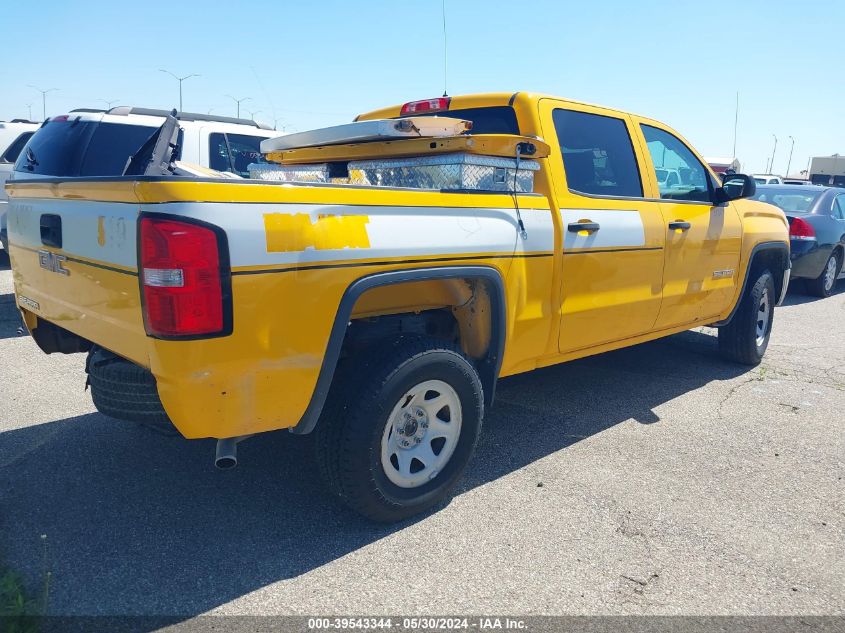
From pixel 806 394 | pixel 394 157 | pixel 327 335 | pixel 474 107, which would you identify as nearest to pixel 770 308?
pixel 806 394

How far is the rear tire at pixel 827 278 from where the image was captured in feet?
33.0

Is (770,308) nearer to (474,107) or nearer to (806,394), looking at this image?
(806,394)

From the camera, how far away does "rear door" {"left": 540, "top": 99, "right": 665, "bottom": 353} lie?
3869 mm

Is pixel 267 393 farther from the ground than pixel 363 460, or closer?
farther from the ground

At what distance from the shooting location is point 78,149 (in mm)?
6566

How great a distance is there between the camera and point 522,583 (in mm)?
2777

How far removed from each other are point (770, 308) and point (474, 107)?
3.62 m

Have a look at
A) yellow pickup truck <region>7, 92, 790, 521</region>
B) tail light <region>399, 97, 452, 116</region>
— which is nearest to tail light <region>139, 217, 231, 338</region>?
yellow pickup truck <region>7, 92, 790, 521</region>

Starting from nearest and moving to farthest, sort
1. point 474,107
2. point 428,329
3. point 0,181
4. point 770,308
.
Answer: point 428,329 < point 474,107 < point 770,308 < point 0,181

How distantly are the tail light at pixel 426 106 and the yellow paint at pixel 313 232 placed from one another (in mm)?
2034

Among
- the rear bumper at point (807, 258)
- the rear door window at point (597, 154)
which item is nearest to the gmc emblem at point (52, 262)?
the rear door window at point (597, 154)

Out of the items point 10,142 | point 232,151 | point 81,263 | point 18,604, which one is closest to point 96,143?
point 232,151

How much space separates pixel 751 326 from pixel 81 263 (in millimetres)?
5190

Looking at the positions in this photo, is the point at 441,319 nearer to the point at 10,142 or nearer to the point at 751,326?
the point at 751,326
